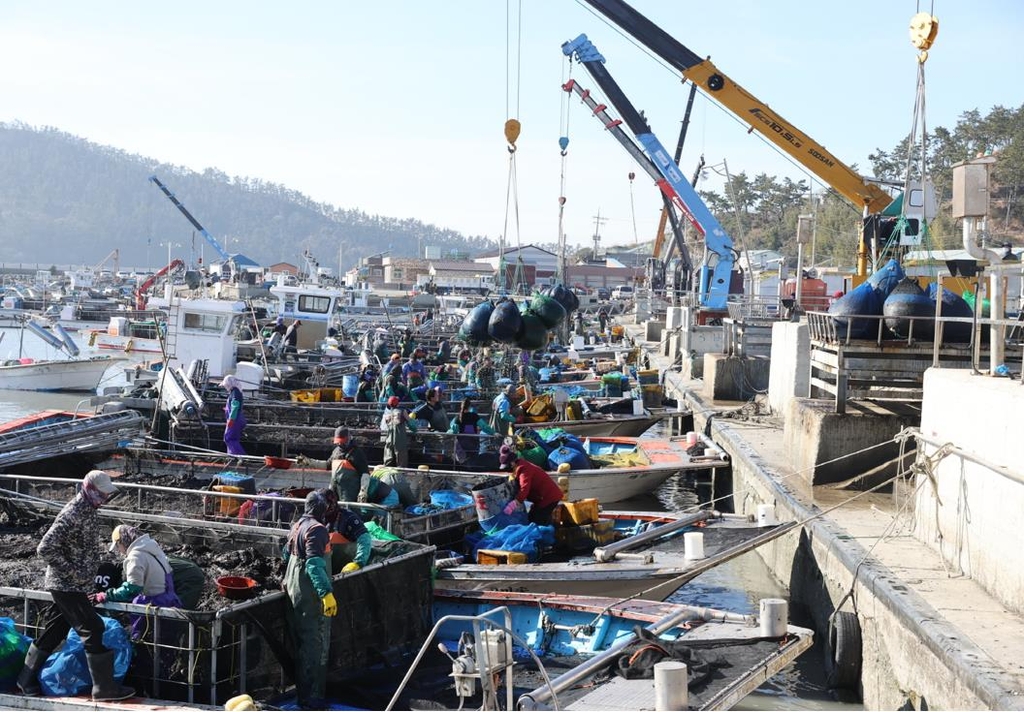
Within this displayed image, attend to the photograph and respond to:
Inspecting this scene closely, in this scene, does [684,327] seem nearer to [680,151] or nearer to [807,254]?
[680,151]

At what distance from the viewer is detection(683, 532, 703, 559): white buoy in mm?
10359

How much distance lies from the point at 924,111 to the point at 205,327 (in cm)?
1539

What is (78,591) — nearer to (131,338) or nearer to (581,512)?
(581,512)

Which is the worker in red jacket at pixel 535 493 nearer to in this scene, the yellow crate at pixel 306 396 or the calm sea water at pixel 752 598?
the calm sea water at pixel 752 598

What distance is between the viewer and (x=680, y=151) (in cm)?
6384

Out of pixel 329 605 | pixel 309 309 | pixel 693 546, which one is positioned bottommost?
pixel 693 546

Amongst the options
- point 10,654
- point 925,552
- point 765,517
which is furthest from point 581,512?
point 10,654

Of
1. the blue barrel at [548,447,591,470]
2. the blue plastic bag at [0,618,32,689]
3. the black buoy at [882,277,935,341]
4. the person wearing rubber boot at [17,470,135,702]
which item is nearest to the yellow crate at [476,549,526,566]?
the person wearing rubber boot at [17,470,135,702]

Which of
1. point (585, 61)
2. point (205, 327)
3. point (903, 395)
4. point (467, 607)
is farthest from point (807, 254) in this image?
point (467, 607)

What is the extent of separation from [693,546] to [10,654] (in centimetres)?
600

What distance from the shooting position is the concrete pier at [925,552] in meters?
7.53

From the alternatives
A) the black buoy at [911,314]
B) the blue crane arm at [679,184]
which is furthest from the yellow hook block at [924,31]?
the blue crane arm at [679,184]

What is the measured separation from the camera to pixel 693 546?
10383 mm

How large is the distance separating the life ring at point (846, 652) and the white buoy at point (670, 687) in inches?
129
